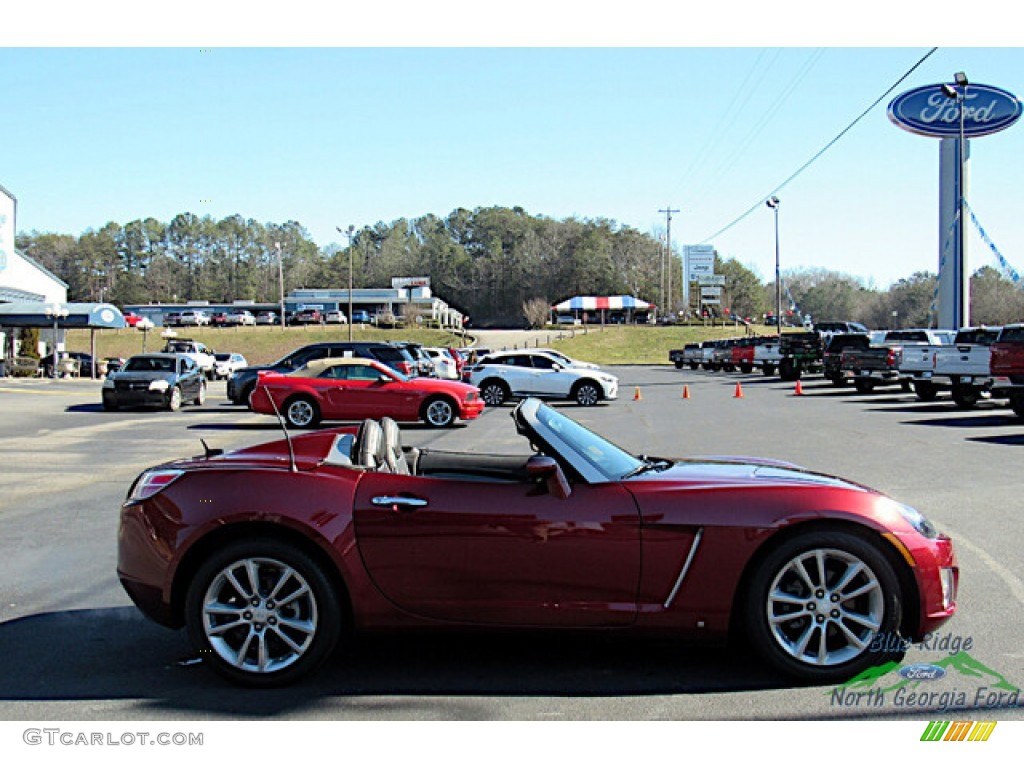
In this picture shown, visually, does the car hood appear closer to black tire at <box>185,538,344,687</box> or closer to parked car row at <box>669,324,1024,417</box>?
parked car row at <box>669,324,1024,417</box>

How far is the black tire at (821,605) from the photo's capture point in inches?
184

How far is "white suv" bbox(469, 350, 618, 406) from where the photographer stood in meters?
27.1

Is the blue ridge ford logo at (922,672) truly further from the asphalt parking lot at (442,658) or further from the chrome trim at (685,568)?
the chrome trim at (685,568)

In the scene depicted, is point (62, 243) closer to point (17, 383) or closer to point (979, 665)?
point (17, 383)

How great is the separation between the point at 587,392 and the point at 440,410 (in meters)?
8.10

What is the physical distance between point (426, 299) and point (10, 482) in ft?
380

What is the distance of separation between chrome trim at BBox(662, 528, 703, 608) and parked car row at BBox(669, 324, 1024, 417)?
17201 millimetres

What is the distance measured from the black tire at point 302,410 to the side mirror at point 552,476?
15.7 metres

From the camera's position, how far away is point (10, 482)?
12.3 m

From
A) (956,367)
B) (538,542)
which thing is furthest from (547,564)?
(956,367)

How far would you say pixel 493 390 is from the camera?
88.9 feet

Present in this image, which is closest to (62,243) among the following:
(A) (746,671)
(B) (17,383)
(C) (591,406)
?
(B) (17,383)

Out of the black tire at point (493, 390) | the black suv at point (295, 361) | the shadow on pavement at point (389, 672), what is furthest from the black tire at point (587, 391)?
the shadow on pavement at point (389, 672)

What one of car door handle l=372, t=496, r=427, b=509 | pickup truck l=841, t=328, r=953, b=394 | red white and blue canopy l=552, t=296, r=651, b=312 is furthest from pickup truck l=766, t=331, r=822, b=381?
red white and blue canopy l=552, t=296, r=651, b=312
